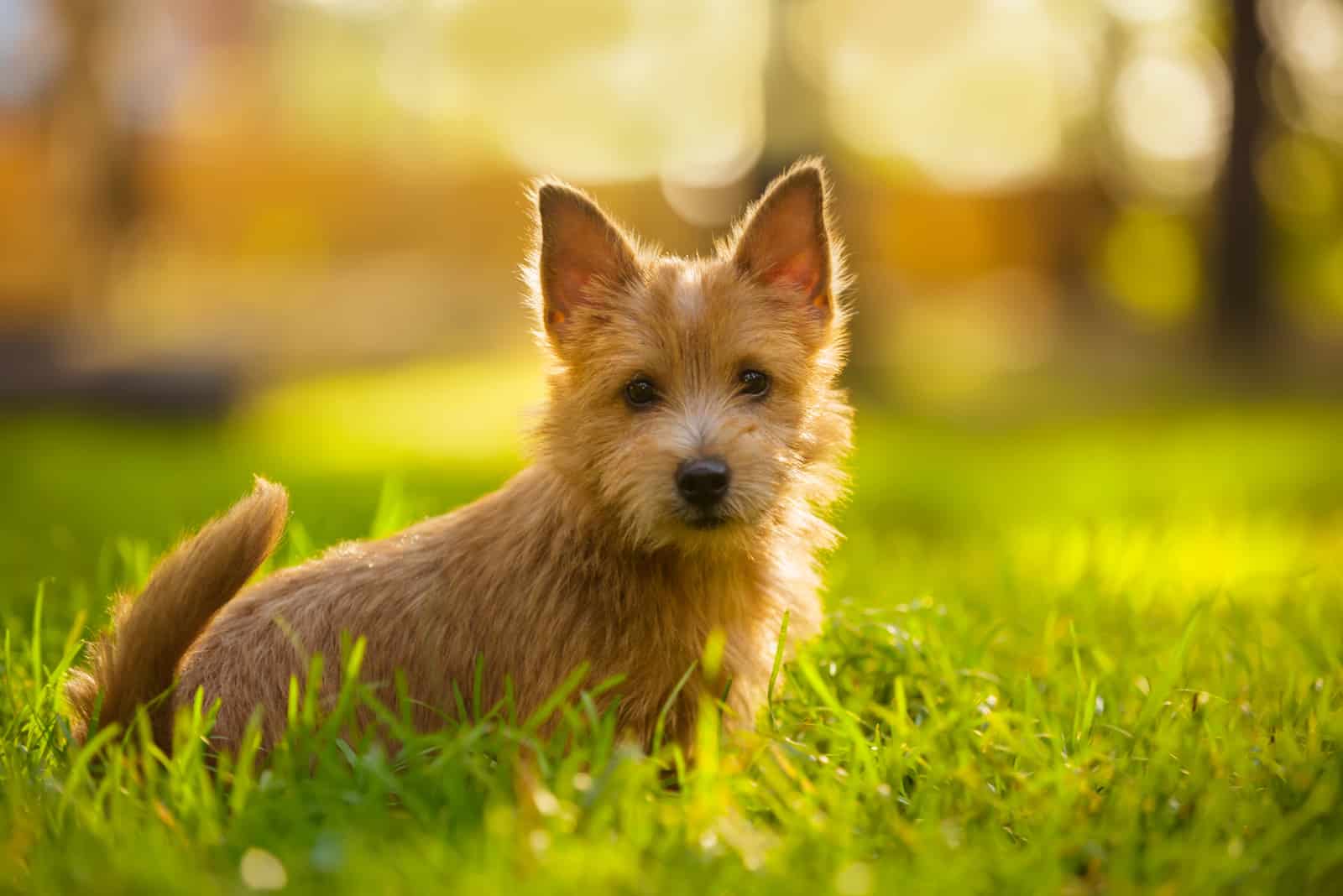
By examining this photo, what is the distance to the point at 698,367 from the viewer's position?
12.4 ft

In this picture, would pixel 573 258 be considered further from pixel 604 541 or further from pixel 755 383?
pixel 604 541

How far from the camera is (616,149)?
1739cm

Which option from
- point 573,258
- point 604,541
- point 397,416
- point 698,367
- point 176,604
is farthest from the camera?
point 397,416

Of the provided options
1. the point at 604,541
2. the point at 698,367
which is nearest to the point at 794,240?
the point at 698,367

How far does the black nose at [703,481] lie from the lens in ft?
11.3

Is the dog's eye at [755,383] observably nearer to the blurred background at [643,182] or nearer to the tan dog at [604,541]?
the tan dog at [604,541]

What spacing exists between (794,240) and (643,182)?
1443cm

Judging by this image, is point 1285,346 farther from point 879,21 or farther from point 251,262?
point 251,262

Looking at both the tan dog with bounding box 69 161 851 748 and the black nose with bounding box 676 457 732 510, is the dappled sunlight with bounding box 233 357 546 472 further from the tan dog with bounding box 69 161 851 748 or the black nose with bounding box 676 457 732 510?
the black nose with bounding box 676 457 732 510

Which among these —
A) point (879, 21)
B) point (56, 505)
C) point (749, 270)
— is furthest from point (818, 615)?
point (879, 21)

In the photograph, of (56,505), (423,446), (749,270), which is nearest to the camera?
(749,270)

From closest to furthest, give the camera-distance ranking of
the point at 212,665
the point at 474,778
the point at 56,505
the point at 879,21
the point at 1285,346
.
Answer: the point at 474,778, the point at 212,665, the point at 56,505, the point at 879,21, the point at 1285,346

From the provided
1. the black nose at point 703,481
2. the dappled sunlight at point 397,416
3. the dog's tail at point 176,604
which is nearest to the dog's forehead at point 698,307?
the black nose at point 703,481

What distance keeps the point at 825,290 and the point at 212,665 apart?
2.31 m
